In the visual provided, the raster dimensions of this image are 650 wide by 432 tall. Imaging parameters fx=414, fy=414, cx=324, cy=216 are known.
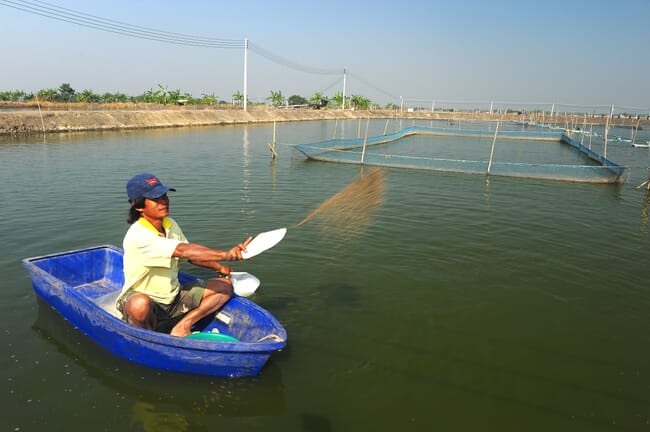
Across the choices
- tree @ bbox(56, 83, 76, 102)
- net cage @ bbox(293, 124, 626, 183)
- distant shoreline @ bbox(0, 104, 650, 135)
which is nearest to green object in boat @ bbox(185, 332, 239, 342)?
net cage @ bbox(293, 124, 626, 183)

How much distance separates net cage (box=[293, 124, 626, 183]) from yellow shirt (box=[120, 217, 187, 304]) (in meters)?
13.7

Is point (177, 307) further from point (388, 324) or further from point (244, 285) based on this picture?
point (388, 324)

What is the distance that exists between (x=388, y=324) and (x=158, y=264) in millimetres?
2945

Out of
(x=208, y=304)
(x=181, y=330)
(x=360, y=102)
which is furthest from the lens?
(x=360, y=102)

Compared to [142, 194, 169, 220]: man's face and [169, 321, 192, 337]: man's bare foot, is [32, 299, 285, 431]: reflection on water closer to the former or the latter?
[169, 321, 192, 337]: man's bare foot

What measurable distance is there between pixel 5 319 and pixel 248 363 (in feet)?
11.3

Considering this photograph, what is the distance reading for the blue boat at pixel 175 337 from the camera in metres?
3.82

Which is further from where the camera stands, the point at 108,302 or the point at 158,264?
the point at 108,302

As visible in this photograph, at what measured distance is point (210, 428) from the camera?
3611 mm

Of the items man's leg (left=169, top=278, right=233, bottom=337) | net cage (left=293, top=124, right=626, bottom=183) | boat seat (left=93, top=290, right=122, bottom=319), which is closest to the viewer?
man's leg (left=169, top=278, right=233, bottom=337)

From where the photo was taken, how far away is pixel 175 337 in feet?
12.5

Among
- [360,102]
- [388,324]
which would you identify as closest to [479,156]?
[388,324]

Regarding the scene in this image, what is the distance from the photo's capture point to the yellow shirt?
3.86 metres

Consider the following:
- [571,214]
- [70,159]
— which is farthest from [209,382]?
[70,159]
